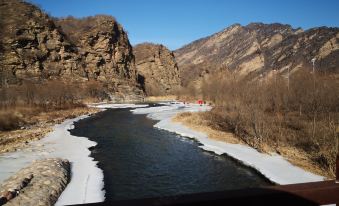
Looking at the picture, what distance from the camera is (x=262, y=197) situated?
9.73 feet

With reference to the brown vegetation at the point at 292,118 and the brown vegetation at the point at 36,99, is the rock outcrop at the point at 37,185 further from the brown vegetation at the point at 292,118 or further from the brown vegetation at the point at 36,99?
the brown vegetation at the point at 36,99

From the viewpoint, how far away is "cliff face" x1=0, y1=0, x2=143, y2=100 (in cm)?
9656

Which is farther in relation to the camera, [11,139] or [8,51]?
[8,51]

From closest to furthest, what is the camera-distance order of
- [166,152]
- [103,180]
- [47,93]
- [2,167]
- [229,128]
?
[103,180] < [2,167] < [166,152] < [229,128] < [47,93]

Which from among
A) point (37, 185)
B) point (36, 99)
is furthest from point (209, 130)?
point (36, 99)

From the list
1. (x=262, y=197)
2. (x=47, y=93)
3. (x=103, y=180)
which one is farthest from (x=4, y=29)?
(x=262, y=197)

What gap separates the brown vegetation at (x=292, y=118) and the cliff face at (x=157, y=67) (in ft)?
400

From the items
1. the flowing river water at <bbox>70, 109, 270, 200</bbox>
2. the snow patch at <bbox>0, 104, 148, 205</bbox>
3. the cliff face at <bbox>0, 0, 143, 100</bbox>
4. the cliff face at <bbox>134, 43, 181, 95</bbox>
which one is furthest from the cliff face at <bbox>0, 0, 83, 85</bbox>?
the flowing river water at <bbox>70, 109, 270, 200</bbox>

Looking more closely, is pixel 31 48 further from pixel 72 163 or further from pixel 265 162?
pixel 265 162

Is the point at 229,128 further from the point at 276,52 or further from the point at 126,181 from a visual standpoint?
the point at 276,52

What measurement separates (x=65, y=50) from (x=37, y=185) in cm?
10435

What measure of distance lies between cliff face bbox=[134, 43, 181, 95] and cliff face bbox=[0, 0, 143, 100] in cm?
3423

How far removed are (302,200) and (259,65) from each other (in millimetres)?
170066

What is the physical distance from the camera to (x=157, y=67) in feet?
602
